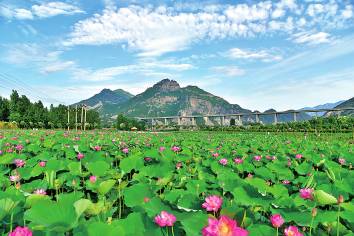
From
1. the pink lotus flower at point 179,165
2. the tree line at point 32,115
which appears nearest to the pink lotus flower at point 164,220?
the pink lotus flower at point 179,165

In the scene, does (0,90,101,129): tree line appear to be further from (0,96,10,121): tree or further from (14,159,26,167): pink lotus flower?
(14,159,26,167): pink lotus flower

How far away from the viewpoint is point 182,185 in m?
2.29

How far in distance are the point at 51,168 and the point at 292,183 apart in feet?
6.18

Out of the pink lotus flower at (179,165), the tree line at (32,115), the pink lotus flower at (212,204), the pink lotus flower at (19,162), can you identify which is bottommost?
the pink lotus flower at (179,165)

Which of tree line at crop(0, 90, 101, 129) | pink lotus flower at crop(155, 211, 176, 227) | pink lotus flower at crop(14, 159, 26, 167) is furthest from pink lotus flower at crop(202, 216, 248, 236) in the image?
tree line at crop(0, 90, 101, 129)

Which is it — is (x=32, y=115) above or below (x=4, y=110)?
below

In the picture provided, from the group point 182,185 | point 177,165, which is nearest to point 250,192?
point 182,185

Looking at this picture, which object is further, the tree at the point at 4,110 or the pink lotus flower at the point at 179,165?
the tree at the point at 4,110

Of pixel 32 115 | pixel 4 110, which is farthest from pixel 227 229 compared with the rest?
pixel 4 110

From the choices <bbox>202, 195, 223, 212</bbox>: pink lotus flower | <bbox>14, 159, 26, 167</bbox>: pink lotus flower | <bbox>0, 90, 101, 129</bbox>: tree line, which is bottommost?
<bbox>202, 195, 223, 212</bbox>: pink lotus flower

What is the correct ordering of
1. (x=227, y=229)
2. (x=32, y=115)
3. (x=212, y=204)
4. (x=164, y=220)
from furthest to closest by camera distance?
1. (x=32, y=115)
2. (x=212, y=204)
3. (x=164, y=220)
4. (x=227, y=229)

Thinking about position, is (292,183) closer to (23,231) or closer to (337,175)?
(337,175)

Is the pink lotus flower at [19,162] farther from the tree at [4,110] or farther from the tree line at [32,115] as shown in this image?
the tree at [4,110]

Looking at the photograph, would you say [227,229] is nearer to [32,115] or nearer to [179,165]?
[179,165]
